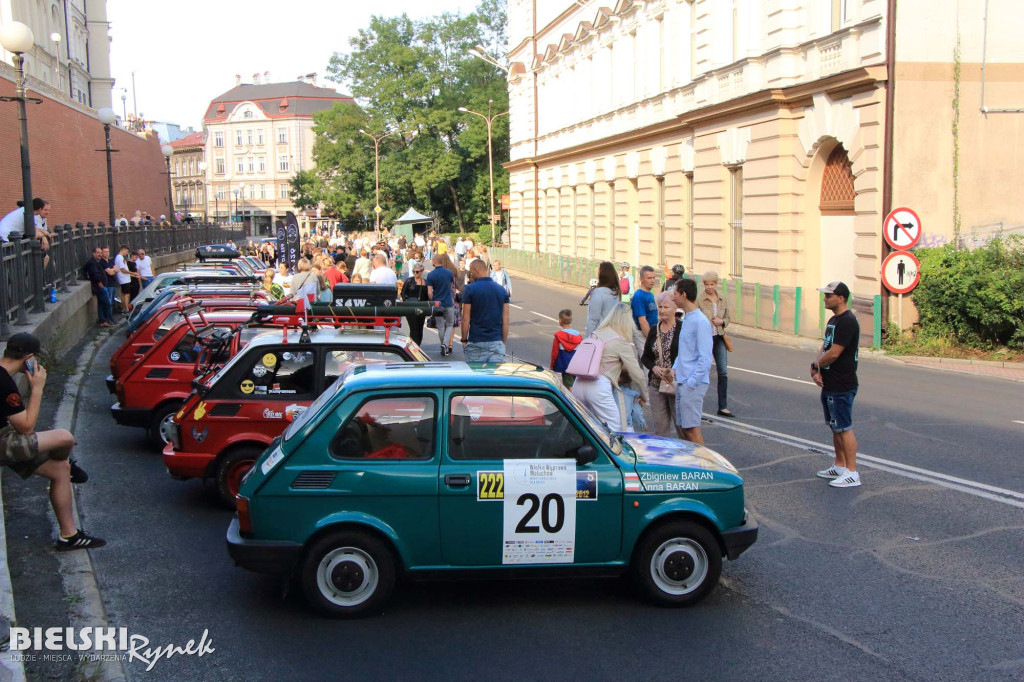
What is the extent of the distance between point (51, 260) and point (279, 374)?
475 inches

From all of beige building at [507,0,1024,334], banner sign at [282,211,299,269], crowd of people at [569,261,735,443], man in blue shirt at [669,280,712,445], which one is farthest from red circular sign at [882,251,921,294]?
banner sign at [282,211,299,269]

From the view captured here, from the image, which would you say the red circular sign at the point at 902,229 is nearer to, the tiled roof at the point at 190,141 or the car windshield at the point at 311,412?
the car windshield at the point at 311,412

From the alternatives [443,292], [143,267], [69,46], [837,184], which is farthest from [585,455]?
[69,46]

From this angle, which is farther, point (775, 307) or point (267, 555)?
point (775, 307)

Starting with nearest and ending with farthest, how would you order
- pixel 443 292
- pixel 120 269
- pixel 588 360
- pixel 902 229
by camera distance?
pixel 588 360 < pixel 443 292 < pixel 902 229 < pixel 120 269

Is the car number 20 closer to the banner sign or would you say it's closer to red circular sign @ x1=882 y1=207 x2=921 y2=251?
red circular sign @ x1=882 y1=207 x2=921 y2=251

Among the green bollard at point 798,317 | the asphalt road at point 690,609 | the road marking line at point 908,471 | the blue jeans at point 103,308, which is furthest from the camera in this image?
the green bollard at point 798,317

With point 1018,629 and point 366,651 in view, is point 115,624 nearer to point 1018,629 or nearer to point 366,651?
point 366,651

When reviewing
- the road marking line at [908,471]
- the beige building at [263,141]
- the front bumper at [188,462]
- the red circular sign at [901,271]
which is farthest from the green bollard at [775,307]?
the beige building at [263,141]

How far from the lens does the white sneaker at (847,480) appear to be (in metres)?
9.17

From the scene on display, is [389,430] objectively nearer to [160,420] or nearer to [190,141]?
[160,420]

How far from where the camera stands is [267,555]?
601 cm

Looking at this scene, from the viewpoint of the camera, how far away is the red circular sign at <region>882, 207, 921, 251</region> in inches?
800

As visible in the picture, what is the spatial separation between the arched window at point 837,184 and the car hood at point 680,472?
1821 centimetres
